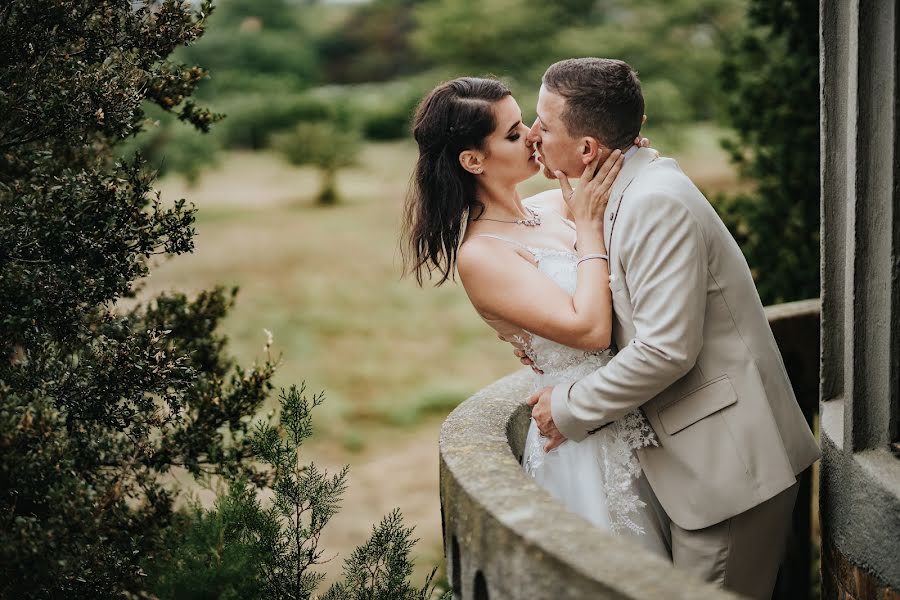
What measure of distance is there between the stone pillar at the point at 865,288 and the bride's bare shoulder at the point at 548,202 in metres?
1.11

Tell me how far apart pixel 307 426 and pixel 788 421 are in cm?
171

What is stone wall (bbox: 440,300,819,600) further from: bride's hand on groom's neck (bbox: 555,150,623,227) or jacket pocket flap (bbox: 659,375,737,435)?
bride's hand on groom's neck (bbox: 555,150,623,227)

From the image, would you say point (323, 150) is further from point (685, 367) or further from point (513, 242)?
point (685, 367)

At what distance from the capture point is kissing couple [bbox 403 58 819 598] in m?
2.75

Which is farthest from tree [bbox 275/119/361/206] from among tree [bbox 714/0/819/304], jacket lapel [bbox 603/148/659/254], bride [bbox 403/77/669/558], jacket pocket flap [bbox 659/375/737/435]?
jacket pocket flap [bbox 659/375/737/435]

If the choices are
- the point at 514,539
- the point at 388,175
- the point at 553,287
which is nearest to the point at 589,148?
the point at 553,287

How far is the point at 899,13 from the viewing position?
8.36 ft

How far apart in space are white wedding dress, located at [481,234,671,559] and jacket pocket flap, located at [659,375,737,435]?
0.48 feet

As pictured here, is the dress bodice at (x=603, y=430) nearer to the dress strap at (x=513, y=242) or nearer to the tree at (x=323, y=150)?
the dress strap at (x=513, y=242)

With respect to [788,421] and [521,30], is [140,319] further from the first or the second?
[521,30]

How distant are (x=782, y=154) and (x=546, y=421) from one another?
4504mm

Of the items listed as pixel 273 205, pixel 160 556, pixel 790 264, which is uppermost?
pixel 273 205

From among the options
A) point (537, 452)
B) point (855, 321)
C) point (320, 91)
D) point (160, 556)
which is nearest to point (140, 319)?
point (160, 556)

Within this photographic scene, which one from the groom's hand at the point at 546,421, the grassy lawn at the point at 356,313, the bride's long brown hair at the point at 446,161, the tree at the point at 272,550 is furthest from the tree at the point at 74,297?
the grassy lawn at the point at 356,313
